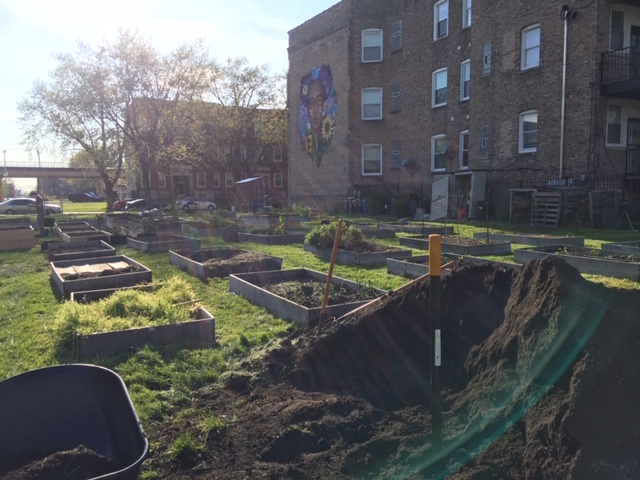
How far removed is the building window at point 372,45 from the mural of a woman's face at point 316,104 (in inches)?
165

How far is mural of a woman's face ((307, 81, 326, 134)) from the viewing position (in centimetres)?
3620

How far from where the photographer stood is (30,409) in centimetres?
374

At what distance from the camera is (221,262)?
1130cm

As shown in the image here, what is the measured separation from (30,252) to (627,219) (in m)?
19.3

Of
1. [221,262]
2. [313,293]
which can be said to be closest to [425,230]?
[221,262]

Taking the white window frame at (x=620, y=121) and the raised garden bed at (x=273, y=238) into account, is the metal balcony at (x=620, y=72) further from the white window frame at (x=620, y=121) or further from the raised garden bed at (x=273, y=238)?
the raised garden bed at (x=273, y=238)

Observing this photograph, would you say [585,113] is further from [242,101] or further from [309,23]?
[242,101]

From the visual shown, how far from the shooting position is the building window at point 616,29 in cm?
1967

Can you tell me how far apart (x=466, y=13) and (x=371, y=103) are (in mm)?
8430

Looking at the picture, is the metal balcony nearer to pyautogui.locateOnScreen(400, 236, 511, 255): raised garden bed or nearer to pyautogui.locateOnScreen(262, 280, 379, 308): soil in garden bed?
pyautogui.locateOnScreen(400, 236, 511, 255): raised garden bed

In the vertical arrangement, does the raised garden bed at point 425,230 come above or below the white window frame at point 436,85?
below

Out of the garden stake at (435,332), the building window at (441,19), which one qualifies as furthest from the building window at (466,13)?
the garden stake at (435,332)

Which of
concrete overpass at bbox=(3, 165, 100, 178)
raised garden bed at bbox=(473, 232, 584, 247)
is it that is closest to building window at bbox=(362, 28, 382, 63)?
raised garden bed at bbox=(473, 232, 584, 247)

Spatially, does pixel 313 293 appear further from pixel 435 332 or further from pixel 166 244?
pixel 166 244
